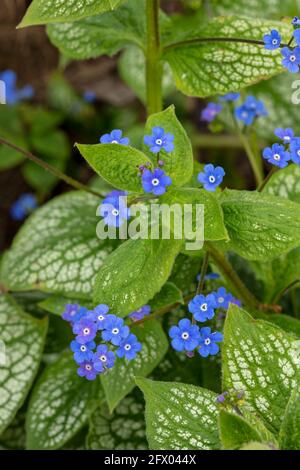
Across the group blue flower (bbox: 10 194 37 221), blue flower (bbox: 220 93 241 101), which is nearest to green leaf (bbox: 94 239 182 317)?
blue flower (bbox: 220 93 241 101)

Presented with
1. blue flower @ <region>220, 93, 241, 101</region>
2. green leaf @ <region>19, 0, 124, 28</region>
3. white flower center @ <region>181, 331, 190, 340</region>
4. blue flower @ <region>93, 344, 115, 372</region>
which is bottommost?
blue flower @ <region>93, 344, 115, 372</region>

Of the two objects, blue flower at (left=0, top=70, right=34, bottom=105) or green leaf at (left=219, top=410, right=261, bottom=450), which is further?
blue flower at (left=0, top=70, right=34, bottom=105)

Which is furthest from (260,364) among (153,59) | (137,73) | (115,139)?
(137,73)

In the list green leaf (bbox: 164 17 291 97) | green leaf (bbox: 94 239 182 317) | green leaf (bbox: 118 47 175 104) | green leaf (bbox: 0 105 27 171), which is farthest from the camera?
green leaf (bbox: 0 105 27 171)

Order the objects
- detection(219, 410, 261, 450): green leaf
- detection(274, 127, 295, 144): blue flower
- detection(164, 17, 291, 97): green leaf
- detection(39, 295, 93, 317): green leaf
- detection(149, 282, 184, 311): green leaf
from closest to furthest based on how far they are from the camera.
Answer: detection(219, 410, 261, 450): green leaf → detection(274, 127, 295, 144): blue flower → detection(149, 282, 184, 311): green leaf → detection(164, 17, 291, 97): green leaf → detection(39, 295, 93, 317): green leaf

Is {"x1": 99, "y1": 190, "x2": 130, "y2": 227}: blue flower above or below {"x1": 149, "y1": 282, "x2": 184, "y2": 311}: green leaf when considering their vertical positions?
above

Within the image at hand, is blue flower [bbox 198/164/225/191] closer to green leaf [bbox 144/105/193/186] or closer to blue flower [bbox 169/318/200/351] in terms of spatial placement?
green leaf [bbox 144/105/193/186]
